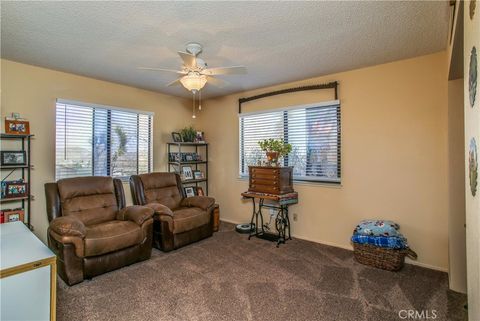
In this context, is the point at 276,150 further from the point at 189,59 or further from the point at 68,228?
the point at 68,228

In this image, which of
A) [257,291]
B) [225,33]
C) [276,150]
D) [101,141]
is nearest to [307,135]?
[276,150]

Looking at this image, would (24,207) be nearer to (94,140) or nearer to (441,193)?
(94,140)

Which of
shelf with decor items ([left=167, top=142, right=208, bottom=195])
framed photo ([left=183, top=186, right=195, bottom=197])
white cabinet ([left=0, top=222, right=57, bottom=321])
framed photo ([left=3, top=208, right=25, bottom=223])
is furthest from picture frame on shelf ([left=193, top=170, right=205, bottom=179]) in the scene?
white cabinet ([left=0, top=222, right=57, bottom=321])

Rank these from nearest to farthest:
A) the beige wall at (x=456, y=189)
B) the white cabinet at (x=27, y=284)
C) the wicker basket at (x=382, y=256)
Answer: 1. the white cabinet at (x=27, y=284)
2. the beige wall at (x=456, y=189)
3. the wicker basket at (x=382, y=256)

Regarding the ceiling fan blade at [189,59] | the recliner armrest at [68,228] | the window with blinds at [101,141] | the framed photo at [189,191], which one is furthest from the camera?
the framed photo at [189,191]

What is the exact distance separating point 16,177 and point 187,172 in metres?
2.52

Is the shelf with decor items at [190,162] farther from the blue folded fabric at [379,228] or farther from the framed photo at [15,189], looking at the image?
the blue folded fabric at [379,228]

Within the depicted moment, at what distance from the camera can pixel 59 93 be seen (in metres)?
3.55

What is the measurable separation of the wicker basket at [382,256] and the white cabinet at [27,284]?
3.03 metres

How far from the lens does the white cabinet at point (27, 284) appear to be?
149 cm

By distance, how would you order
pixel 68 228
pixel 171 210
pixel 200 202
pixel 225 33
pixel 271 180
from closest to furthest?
pixel 225 33
pixel 68 228
pixel 271 180
pixel 171 210
pixel 200 202

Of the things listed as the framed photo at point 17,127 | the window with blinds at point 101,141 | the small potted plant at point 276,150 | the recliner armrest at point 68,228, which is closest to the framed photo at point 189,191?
the window with blinds at point 101,141

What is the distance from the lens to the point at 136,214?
125 inches

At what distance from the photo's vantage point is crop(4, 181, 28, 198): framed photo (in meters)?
2.92
